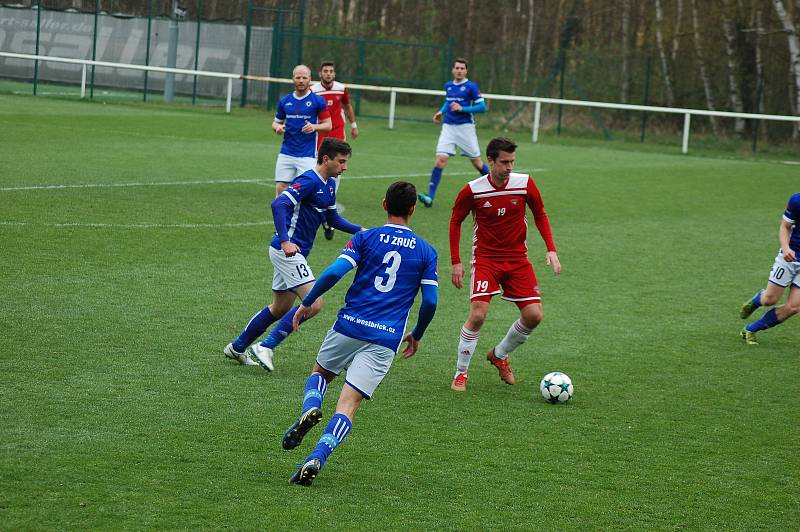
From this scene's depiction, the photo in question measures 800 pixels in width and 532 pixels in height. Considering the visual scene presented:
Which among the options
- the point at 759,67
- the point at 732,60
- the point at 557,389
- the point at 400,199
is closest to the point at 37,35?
the point at 732,60

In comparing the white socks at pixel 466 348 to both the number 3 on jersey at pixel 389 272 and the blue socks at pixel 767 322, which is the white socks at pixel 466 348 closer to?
the number 3 on jersey at pixel 389 272

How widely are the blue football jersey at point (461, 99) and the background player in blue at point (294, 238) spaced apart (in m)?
9.90

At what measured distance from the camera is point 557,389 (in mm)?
7473

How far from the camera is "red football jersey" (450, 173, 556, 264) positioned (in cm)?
792

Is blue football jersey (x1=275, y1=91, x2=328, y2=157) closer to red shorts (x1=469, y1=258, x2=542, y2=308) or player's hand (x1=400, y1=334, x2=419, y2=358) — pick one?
red shorts (x1=469, y1=258, x2=542, y2=308)

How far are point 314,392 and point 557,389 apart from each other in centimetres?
233

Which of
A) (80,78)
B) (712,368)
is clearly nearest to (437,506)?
(712,368)

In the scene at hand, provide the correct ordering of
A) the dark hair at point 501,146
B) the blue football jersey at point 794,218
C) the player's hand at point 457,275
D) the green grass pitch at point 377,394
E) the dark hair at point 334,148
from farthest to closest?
the blue football jersey at point 794,218
the dark hair at point 501,146
the player's hand at point 457,275
the dark hair at point 334,148
the green grass pitch at point 377,394

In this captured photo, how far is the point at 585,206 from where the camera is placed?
57.0 ft

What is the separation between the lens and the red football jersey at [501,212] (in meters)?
7.92

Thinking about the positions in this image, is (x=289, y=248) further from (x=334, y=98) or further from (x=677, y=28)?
(x=677, y=28)

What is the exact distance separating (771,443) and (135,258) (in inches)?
276

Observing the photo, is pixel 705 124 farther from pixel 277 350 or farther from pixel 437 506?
pixel 437 506

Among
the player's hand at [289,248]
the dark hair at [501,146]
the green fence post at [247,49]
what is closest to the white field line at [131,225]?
the player's hand at [289,248]
